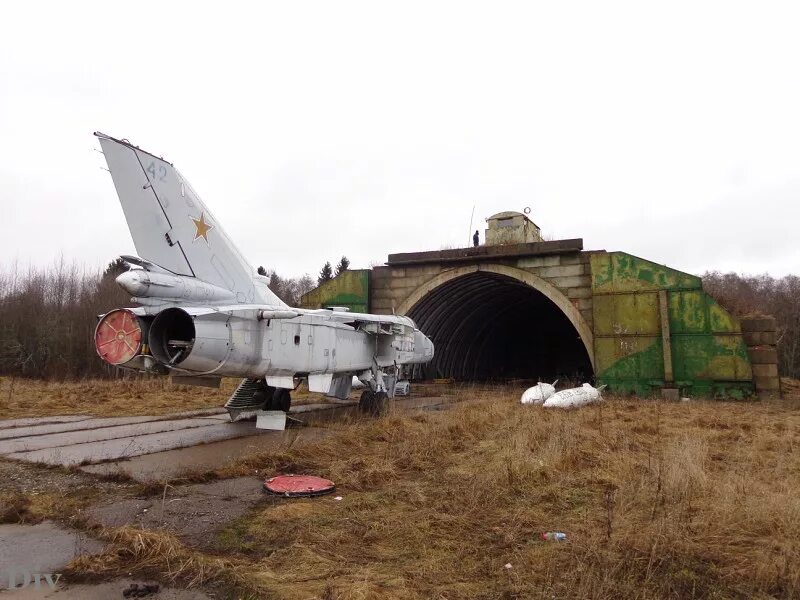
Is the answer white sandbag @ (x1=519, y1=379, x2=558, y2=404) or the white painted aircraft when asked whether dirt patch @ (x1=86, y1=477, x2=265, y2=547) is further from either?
white sandbag @ (x1=519, y1=379, x2=558, y2=404)

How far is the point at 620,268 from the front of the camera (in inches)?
708

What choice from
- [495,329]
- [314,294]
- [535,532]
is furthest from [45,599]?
[495,329]

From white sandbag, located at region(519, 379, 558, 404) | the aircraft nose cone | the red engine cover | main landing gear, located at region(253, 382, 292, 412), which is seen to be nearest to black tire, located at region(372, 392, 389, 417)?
main landing gear, located at region(253, 382, 292, 412)

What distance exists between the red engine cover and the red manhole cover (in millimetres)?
3011

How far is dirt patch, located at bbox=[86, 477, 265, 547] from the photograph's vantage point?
15.5 feet

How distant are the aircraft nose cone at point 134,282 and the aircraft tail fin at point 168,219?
2.13 feet

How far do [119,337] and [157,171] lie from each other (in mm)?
2777

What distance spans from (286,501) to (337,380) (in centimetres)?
708

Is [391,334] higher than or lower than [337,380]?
higher

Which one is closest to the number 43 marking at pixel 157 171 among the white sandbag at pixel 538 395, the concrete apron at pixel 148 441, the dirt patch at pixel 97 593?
the concrete apron at pixel 148 441

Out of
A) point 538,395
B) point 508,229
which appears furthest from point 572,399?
point 508,229

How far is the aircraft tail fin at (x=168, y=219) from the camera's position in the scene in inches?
310

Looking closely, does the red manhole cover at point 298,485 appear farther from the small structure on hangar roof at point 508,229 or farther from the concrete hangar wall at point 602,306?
the small structure on hangar roof at point 508,229

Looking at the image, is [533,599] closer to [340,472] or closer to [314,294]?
[340,472]
